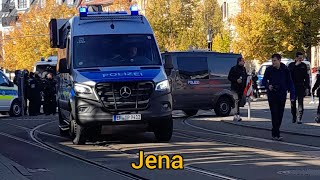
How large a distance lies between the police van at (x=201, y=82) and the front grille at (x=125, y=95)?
29.3 feet

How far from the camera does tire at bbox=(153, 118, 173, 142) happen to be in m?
15.2

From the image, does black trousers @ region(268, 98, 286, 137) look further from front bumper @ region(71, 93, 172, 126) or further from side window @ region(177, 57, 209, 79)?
side window @ region(177, 57, 209, 79)

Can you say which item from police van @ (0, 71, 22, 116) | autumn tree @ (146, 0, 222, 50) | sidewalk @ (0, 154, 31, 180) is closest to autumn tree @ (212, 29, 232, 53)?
autumn tree @ (146, 0, 222, 50)

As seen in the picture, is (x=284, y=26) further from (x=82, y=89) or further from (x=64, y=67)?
(x=82, y=89)

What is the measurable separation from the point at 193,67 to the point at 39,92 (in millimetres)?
8401

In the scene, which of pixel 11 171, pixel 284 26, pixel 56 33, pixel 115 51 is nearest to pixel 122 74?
pixel 115 51

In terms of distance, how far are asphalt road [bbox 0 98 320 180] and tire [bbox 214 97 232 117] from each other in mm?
5231

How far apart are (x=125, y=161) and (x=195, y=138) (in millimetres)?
4250

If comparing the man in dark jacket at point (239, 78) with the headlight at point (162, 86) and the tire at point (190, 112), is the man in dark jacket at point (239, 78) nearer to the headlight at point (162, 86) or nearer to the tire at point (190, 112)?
the tire at point (190, 112)

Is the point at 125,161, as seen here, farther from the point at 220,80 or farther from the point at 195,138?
the point at 220,80

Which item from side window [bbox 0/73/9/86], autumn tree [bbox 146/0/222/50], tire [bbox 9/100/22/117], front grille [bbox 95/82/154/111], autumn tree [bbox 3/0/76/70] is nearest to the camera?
front grille [bbox 95/82/154/111]

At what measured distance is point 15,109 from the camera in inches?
1190

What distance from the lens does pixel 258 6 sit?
167ft

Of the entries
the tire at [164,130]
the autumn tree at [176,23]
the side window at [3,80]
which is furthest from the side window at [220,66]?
the autumn tree at [176,23]
